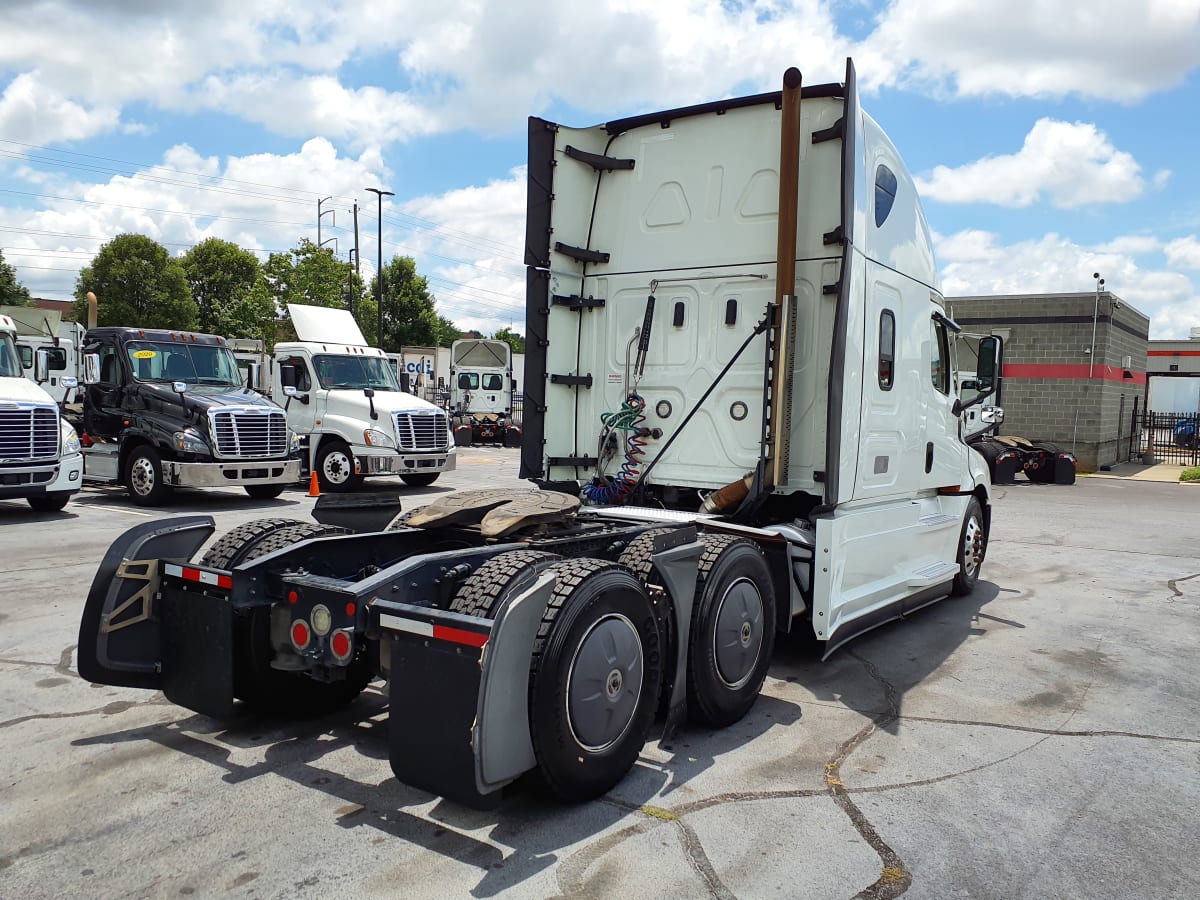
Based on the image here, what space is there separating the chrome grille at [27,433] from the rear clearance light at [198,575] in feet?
29.0

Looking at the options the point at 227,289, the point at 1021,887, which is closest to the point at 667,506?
the point at 1021,887

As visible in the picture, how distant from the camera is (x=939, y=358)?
727 cm

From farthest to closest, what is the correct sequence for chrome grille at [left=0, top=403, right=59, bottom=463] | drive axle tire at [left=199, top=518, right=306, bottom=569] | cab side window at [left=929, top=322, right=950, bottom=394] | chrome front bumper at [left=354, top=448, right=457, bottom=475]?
chrome front bumper at [left=354, top=448, right=457, bottom=475], chrome grille at [left=0, top=403, right=59, bottom=463], cab side window at [left=929, top=322, right=950, bottom=394], drive axle tire at [left=199, top=518, right=306, bottom=569]

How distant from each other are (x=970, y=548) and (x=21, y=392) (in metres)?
11.6

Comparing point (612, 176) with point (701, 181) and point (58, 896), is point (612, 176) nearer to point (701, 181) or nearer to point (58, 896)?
point (701, 181)

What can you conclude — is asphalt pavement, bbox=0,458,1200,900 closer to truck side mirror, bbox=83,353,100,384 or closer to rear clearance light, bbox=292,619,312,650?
rear clearance light, bbox=292,619,312,650

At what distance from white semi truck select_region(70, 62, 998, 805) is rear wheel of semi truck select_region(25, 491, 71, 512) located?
Answer: 28.4ft

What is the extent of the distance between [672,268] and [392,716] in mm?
4026

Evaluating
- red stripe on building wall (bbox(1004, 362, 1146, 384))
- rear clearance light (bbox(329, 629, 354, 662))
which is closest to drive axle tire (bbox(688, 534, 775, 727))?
rear clearance light (bbox(329, 629, 354, 662))

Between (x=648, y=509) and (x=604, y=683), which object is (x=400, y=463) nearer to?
(x=648, y=509)

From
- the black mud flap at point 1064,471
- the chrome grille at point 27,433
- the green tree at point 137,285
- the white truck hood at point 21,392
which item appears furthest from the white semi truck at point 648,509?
the green tree at point 137,285

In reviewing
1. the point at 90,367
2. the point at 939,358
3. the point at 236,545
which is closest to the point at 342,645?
the point at 236,545

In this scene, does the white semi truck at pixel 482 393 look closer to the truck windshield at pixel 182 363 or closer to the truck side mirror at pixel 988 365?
the truck windshield at pixel 182 363

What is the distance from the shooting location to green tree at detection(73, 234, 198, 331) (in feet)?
146
